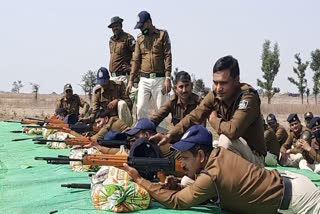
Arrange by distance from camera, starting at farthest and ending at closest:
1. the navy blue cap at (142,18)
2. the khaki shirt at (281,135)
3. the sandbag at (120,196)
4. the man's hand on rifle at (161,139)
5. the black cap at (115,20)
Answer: the khaki shirt at (281,135) → the black cap at (115,20) → the navy blue cap at (142,18) → the man's hand on rifle at (161,139) → the sandbag at (120,196)

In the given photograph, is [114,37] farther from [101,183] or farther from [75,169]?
[101,183]

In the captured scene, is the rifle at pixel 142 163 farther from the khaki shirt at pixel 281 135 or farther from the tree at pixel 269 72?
the tree at pixel 269 72

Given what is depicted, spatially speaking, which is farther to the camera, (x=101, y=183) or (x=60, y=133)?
(x=60, y=133)

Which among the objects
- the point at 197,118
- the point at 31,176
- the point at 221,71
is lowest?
the point at 31,176

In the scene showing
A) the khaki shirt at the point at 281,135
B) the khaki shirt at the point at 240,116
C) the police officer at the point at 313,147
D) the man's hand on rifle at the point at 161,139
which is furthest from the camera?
the khaki shirt at the point at 281,135

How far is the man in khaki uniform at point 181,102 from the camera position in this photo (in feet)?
21.1

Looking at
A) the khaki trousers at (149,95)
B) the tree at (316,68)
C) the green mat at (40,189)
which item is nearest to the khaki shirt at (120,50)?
the khaki trousers at (149,95)

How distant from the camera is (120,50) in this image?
973 cm

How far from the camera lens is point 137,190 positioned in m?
4.36

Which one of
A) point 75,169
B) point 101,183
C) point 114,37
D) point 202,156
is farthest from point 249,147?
point 114,37

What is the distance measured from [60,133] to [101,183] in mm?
5324

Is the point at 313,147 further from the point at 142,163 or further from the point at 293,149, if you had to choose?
the point at 142,163

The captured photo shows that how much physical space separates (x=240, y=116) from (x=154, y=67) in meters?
4.05

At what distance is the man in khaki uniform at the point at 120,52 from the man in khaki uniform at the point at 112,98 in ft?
1.60
